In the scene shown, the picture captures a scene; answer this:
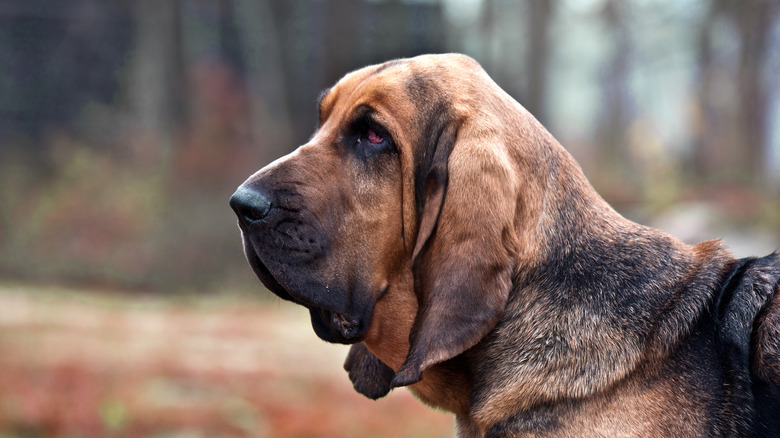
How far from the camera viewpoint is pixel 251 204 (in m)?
3.35

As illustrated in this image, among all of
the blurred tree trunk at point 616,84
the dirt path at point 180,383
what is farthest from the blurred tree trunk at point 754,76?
the dirt path at point 180,383

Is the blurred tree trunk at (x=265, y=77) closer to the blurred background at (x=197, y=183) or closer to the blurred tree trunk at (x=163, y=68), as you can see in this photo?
the blurred background at (x=197, y=183)

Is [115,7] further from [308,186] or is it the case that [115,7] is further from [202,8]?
[308,186]

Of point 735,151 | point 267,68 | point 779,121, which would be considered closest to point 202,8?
point 267,68

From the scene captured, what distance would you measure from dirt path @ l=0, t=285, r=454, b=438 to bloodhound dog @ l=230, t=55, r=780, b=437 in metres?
3.50

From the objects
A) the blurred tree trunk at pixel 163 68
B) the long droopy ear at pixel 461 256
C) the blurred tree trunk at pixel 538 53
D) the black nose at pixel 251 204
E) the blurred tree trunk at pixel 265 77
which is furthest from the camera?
the blurred tree trunk at pixel 163 68

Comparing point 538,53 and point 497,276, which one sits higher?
point 497,276

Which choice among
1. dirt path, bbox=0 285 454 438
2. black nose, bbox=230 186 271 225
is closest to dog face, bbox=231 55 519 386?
black nose, bbox=230 186 271 225

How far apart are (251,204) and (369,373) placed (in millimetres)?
1180

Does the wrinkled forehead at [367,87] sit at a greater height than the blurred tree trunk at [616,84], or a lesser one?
greater

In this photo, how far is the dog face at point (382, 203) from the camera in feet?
10.5

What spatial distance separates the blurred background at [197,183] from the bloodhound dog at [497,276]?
11.9ft

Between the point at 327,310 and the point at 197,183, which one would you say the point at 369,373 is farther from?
the point at 197,183

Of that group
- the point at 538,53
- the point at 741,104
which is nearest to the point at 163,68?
the point at 538,53
